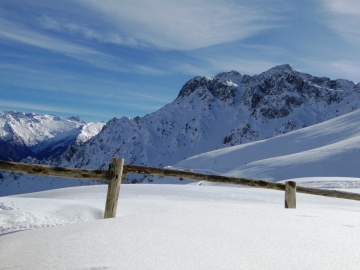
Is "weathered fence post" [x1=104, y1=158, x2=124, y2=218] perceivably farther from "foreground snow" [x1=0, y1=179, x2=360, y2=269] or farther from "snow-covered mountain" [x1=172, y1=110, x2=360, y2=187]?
"snow-covered mountain" [x1=172, y1=110, x2=360, y2=187]

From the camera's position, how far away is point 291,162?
3153 centimetres

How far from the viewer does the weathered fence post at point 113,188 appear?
19.9 feet

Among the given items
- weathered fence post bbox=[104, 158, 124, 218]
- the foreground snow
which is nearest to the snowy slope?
weathered fence post bbox=[104, 158, 124, 218]

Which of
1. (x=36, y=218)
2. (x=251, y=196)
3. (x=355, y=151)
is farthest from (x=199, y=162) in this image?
(x=36, y=218)

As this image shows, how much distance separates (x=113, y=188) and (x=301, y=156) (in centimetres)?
2951

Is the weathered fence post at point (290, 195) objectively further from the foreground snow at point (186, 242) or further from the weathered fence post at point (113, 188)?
the weathered fence post at point (113, 188)

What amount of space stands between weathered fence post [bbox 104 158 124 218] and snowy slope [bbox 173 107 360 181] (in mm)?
23588

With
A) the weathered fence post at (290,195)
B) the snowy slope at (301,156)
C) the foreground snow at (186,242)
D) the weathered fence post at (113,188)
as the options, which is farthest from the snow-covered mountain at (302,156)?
the weathered fence post at (113,188)

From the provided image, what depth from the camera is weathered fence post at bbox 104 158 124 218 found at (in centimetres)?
608

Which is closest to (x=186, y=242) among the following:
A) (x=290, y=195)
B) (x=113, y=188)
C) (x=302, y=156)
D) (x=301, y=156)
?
(x=113, y=188)

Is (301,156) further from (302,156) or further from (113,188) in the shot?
(113,188)

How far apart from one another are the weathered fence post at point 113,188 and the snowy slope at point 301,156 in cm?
2359

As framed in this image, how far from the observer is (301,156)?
108 ft

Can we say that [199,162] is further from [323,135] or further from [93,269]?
[93,269]
